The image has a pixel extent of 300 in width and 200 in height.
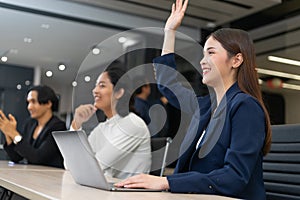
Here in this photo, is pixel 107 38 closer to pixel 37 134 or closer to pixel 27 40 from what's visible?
pixel 27 40

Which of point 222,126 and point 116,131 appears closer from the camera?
point 222,126

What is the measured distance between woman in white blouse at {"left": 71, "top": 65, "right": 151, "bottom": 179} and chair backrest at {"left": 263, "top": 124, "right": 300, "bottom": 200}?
593 mm

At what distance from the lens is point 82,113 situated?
73.3 inches

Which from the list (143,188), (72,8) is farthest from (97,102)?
(72,8)

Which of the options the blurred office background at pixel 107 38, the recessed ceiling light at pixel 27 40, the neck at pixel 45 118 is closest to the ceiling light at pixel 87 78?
the neck at pixel 45 118

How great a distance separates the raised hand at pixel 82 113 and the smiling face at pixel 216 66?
62 centimetres

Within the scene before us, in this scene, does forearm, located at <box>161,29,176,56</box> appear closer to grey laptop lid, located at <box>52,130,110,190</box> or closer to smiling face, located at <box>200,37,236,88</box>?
smiling face, located at <box>200,37,236,88</box>

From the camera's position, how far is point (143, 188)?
1.14m

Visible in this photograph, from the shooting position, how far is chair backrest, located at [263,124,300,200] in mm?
1446

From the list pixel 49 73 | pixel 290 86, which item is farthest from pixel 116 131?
pixel 290 86

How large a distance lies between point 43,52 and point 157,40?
1.24m

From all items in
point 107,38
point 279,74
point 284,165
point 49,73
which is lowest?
point 284,165

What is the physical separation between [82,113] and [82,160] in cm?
72

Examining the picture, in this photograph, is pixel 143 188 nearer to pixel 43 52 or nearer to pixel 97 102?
pixel 97 102
